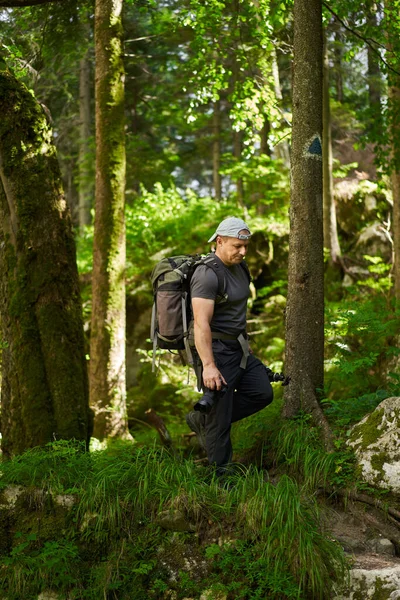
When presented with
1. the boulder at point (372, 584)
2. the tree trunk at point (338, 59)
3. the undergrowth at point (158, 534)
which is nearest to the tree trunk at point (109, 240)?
the undergrowth at point (158, 534)

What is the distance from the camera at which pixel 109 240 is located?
957 centimetres

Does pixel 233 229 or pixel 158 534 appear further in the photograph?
pixel 233 229

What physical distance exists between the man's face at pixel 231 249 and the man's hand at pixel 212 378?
3.23 feet

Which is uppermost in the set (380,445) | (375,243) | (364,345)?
(375,243)

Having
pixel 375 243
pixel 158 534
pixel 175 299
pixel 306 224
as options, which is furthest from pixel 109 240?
pixel 375 243

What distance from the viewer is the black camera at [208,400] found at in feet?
16.8

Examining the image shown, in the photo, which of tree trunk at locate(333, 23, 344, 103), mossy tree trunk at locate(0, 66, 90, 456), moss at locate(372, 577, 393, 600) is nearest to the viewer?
moss at locate(372, 577, 393, 600)

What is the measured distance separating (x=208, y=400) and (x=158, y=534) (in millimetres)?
1126

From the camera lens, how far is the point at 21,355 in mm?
6137

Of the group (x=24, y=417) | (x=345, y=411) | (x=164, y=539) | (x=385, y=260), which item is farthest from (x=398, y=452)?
(x=385, y=260)

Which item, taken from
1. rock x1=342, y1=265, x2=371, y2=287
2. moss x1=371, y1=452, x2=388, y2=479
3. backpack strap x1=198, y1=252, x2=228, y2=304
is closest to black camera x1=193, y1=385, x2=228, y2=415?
backpack strap x1=198, y1=252, x2=228, y2=304

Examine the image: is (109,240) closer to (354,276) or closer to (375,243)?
(354,276)

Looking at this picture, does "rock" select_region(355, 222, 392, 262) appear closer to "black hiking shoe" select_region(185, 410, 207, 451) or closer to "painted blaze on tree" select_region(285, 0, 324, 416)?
"painted blaze on tree" select_region(285, 0, 324, 416)

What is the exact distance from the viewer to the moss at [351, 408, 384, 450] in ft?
17.7
